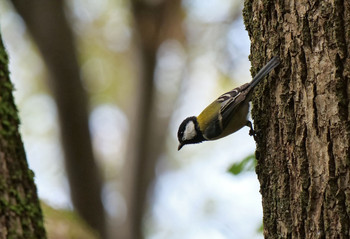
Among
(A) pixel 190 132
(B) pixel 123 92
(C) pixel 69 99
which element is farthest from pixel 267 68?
(B) pixel 123 92

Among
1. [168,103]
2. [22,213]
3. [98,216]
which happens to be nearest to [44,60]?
[98,216]

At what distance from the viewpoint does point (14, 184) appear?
307cm

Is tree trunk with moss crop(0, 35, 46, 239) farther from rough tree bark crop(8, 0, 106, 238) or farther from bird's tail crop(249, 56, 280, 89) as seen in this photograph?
rough tree bark crop(8, 0, 106, 238)

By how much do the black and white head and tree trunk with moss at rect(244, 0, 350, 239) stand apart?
158 cm

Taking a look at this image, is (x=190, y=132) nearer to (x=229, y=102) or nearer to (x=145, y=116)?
(x=229, y=102)

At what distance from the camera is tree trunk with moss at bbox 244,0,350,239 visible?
7.32ft

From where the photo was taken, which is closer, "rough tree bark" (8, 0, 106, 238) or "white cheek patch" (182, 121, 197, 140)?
"white cheek patch" (182, 121, 197, 140)

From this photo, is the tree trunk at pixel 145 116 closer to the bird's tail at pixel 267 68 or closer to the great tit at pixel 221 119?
the great tit at pixel 221 119

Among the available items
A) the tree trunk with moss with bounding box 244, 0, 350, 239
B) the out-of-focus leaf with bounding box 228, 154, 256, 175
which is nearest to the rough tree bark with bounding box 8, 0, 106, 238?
the out-of-focus leaf with bounding box 228, 154, 256, 175

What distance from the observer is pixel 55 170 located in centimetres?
1150

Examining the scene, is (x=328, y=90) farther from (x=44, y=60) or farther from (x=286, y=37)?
(x=44, y=60)


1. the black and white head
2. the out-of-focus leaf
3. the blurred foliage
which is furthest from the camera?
the blurred foliage

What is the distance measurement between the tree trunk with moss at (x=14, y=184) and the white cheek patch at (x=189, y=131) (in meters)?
1.52

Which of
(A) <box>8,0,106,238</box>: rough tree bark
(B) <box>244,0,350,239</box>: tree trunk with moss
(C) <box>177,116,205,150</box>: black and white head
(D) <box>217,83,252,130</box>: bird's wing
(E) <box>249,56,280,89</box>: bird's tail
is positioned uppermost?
(A) <box>8,0,106,238</box>: rough tree bark
